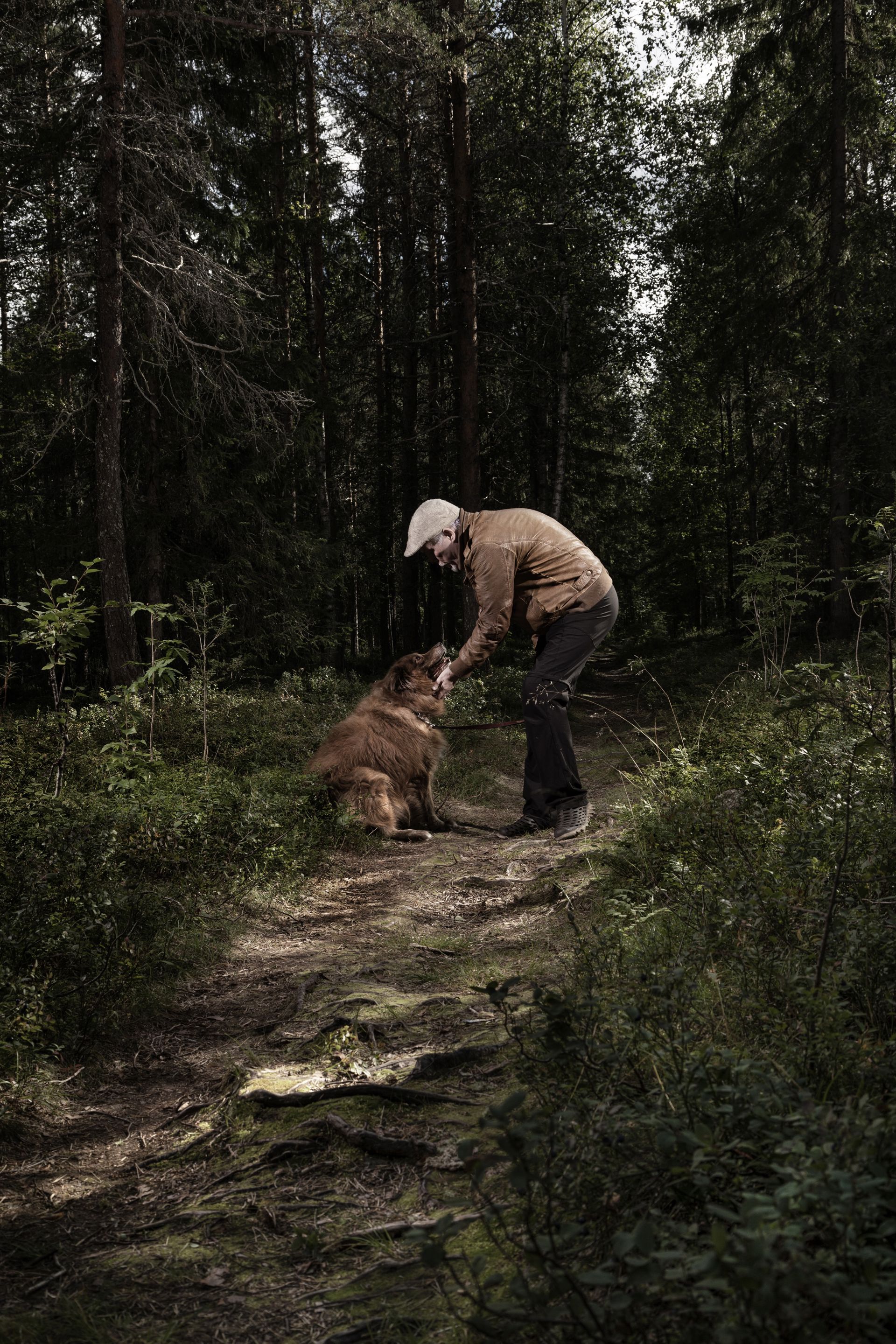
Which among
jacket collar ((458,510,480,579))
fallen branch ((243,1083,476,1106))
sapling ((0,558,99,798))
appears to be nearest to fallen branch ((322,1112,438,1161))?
fallen branch ((243,1083,476,1106))

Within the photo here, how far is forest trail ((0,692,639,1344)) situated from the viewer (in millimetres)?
2094

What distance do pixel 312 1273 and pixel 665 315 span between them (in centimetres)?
2608

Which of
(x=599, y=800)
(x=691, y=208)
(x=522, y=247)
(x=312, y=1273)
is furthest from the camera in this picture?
(x=691, y=208)

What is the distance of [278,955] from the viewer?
4.86 metres

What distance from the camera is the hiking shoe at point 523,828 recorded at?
686 cm

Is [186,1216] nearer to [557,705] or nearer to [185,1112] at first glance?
[185,1112]

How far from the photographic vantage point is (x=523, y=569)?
6.75 m

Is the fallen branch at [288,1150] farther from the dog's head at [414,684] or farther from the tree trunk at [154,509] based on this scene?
the tree trunk at [154,509]

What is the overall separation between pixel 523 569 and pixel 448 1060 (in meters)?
4.18

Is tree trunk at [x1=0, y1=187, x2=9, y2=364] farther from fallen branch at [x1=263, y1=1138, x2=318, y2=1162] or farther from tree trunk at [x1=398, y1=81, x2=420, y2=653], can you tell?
fallen branch at [x1=263, y1=1138, x2=318, y2=1162]

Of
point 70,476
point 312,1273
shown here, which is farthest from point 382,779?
point 70,476

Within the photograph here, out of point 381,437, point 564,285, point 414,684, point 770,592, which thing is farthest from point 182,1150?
point 381,437

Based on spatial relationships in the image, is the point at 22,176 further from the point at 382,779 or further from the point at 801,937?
the point at 801,937

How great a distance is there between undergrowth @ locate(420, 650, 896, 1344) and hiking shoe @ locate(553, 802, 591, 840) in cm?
230
